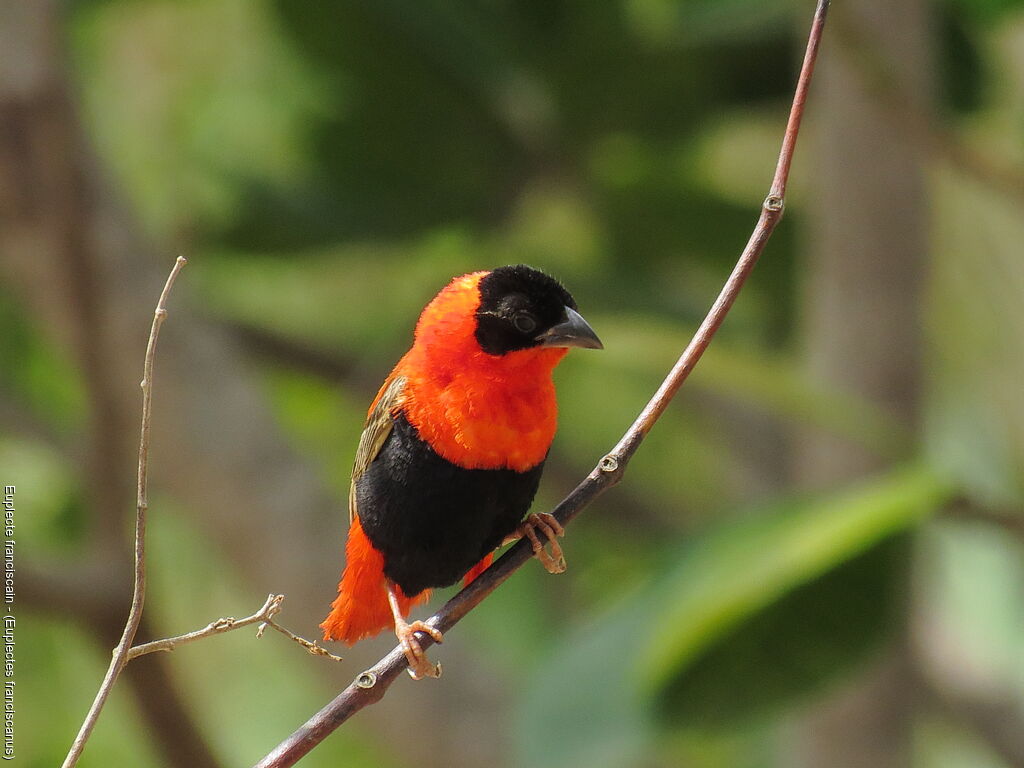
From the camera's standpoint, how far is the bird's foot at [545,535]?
1.66 m

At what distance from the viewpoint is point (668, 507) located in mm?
5961

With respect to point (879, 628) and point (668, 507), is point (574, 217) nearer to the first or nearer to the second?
point (668, 507)

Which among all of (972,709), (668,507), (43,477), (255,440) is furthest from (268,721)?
(972,709)

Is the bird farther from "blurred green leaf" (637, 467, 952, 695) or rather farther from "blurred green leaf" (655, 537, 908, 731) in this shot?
"blurred green leaf" (655, 537, 908, 731)

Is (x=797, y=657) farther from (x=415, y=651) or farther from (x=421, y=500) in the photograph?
(x=415, y=651)

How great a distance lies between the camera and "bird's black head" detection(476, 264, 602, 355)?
1.70 metres

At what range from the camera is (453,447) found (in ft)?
5.92

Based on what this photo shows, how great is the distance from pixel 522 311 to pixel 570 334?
0.26 ft

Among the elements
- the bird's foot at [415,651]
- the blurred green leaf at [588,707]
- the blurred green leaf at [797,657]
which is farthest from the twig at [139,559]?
the blurred green leaf at [797,657]

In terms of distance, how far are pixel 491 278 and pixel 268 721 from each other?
563cm

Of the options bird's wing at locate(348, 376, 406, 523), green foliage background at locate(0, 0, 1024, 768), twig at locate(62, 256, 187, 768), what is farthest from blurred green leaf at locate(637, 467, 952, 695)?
twig at locate(62, 256, 187, 768)

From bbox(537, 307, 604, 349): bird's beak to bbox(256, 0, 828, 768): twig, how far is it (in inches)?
6.6

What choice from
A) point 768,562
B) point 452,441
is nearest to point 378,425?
point 452,441

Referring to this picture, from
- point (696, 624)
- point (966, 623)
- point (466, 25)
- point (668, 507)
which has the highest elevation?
point (466, 25)
